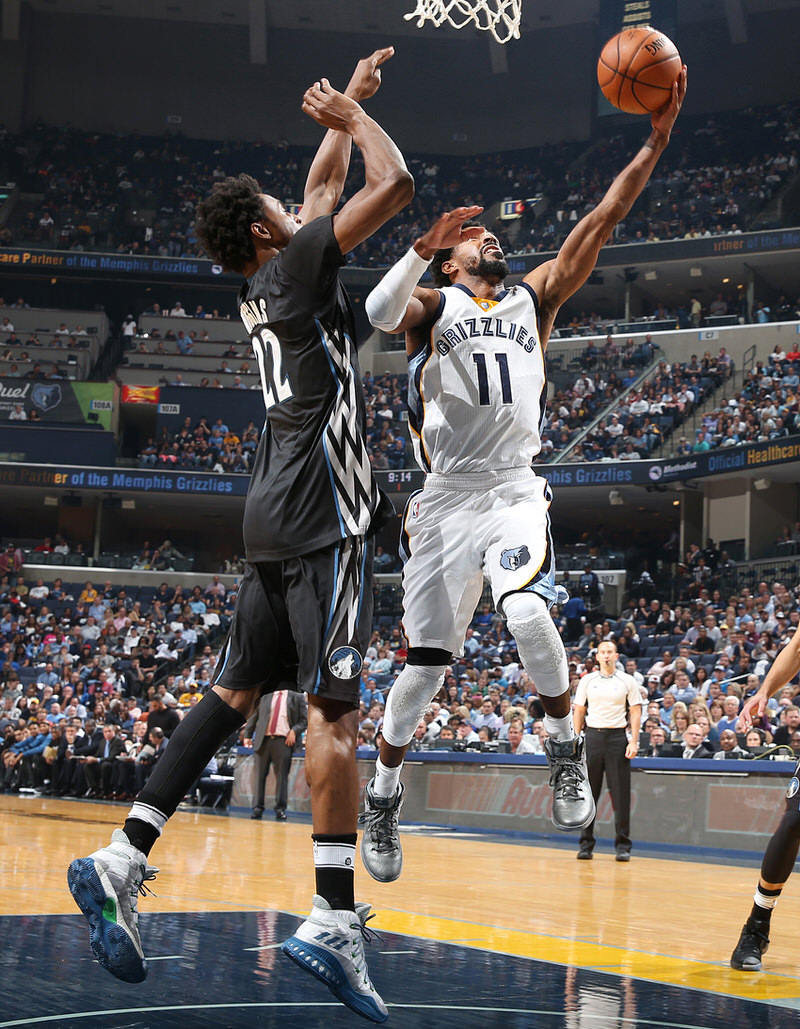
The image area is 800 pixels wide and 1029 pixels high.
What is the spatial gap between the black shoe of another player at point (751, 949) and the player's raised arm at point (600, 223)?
2599 mm

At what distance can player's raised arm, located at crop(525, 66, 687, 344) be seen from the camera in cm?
481

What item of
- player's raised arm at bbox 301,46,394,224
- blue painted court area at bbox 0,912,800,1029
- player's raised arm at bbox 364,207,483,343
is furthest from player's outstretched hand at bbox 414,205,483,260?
blue painted court area at bbox 0,912,800,1029

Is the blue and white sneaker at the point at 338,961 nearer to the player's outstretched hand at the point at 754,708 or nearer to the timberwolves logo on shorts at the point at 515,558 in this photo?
the timberwolves logo on shorts at the point at 515,558

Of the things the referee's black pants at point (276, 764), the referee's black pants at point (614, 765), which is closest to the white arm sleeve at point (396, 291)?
the referee's black pants at point (614, 765)

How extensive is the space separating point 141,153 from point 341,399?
40.7m

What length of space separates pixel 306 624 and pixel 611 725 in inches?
303

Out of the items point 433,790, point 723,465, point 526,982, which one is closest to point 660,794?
point 433,790

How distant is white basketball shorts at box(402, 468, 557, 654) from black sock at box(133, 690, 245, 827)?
1.39 m

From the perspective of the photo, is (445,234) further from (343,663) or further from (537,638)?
(343,663)

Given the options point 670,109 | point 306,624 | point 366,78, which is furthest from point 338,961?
point 670,109

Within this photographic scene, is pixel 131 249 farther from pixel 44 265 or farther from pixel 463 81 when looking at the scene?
pixel 463 81

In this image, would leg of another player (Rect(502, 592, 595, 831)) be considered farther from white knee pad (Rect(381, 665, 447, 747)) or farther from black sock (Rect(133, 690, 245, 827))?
black sock (Rect(133, 690, 245, 827))

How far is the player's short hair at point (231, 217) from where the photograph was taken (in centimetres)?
371

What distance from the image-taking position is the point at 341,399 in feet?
11.8
